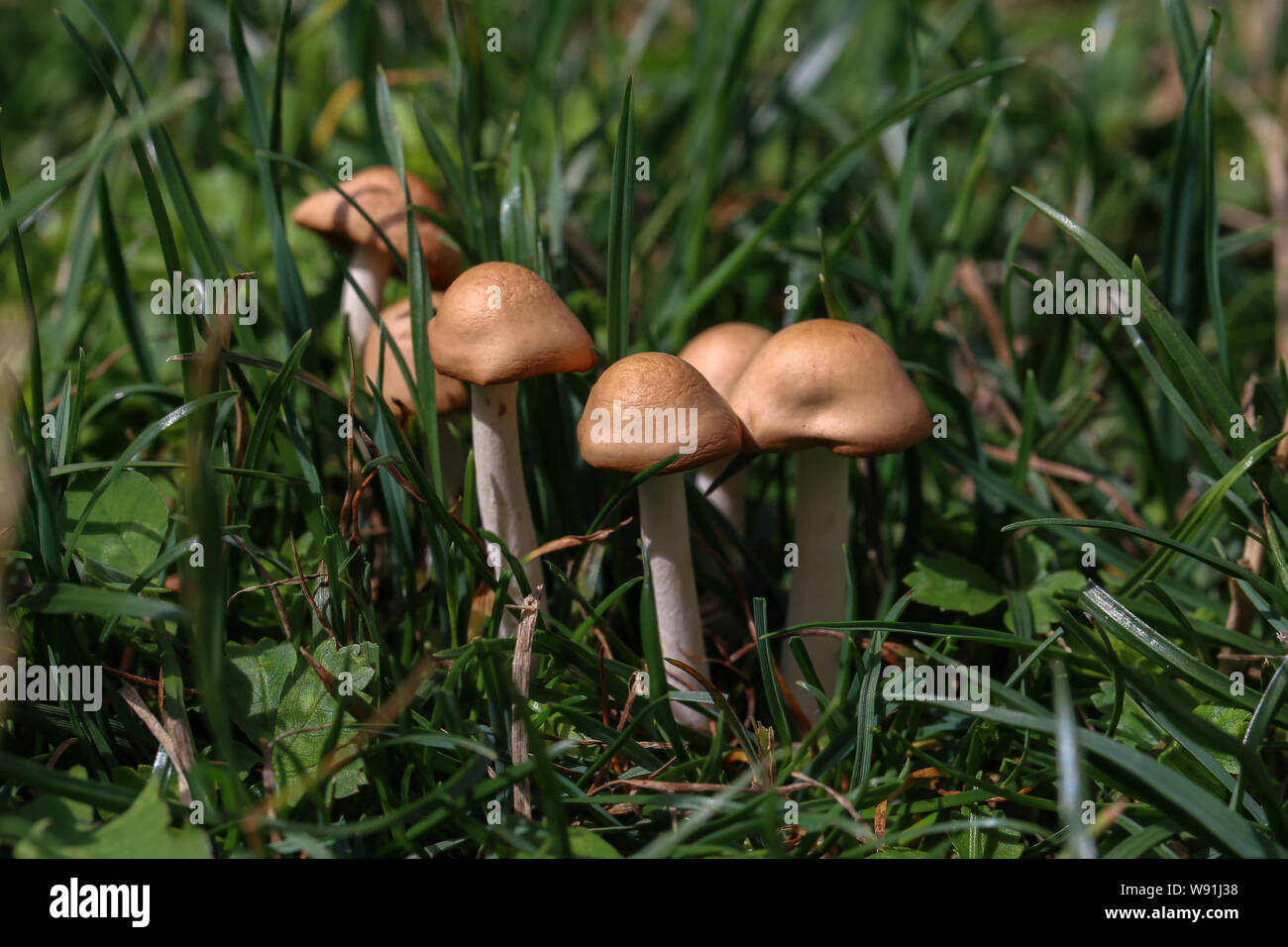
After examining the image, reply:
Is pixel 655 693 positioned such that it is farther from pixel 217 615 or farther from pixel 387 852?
pixel 217 615

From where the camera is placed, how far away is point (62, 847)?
1.66 m

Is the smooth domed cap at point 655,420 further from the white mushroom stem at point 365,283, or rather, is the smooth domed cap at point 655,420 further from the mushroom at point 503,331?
the white mushroom stem at point 365,283

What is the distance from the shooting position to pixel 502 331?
80.4 inches

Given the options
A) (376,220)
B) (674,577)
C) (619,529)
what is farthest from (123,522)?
(674,577)

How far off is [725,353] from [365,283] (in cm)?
120

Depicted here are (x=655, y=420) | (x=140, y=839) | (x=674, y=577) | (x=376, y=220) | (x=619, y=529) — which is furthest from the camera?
(x=376, y=220)

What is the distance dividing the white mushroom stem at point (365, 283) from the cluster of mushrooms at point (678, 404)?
13 cm

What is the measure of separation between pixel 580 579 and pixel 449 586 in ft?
1.34

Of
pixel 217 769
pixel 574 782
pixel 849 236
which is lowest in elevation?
pixel 574 782

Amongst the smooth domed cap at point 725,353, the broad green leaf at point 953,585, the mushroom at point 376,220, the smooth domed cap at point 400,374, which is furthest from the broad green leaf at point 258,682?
the broad green leaf at point 953,585

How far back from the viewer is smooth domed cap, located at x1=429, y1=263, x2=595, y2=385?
6.70 feet

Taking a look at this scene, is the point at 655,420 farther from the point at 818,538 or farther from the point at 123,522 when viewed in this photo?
the point at 123,522

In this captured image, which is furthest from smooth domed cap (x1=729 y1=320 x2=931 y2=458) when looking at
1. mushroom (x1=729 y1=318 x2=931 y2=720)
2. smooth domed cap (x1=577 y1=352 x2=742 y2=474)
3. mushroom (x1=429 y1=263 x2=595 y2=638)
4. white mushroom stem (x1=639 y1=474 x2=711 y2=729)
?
mushroom (x1=429 y1=263 x2=595 y2=638)
